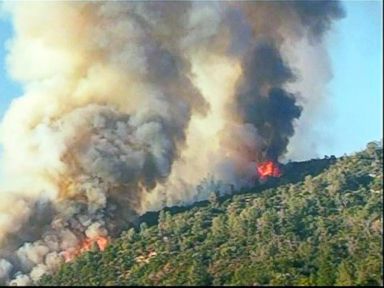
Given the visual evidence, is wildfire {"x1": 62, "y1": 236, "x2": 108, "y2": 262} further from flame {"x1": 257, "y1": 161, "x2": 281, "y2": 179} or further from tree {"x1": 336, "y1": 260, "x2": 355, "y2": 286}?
flame {"x1": 257, "y1": 161, "x2": 281, "y2": 179}

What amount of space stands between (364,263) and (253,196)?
90.7 ft

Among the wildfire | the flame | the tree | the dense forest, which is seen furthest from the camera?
the flame

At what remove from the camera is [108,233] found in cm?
7094

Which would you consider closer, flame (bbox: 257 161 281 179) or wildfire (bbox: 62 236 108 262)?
wildfire (bbox: 62 236 108 262)

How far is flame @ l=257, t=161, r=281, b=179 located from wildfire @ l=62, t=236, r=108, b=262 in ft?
81.3

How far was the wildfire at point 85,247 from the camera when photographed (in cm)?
6831

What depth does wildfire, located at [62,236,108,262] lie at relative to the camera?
224ft

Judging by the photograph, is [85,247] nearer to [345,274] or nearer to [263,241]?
[263,241]

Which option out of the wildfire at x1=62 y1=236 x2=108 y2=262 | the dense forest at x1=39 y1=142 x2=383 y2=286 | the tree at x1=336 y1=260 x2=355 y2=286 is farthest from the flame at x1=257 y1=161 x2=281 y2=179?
the tree at x1=336 y1=260 x2=355 y2=286

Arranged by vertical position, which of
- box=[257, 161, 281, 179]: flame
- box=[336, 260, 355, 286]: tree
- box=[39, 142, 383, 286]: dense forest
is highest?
box=[257, 161, 281, 179]: flame

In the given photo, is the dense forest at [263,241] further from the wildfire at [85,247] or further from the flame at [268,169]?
the flame at [268,169]

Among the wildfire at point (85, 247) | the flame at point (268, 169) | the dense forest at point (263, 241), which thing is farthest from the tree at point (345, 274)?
the flame at point (268, 169)

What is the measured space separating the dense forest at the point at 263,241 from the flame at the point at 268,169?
343cm

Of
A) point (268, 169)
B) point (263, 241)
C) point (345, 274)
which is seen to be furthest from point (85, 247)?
point (345, 274)
